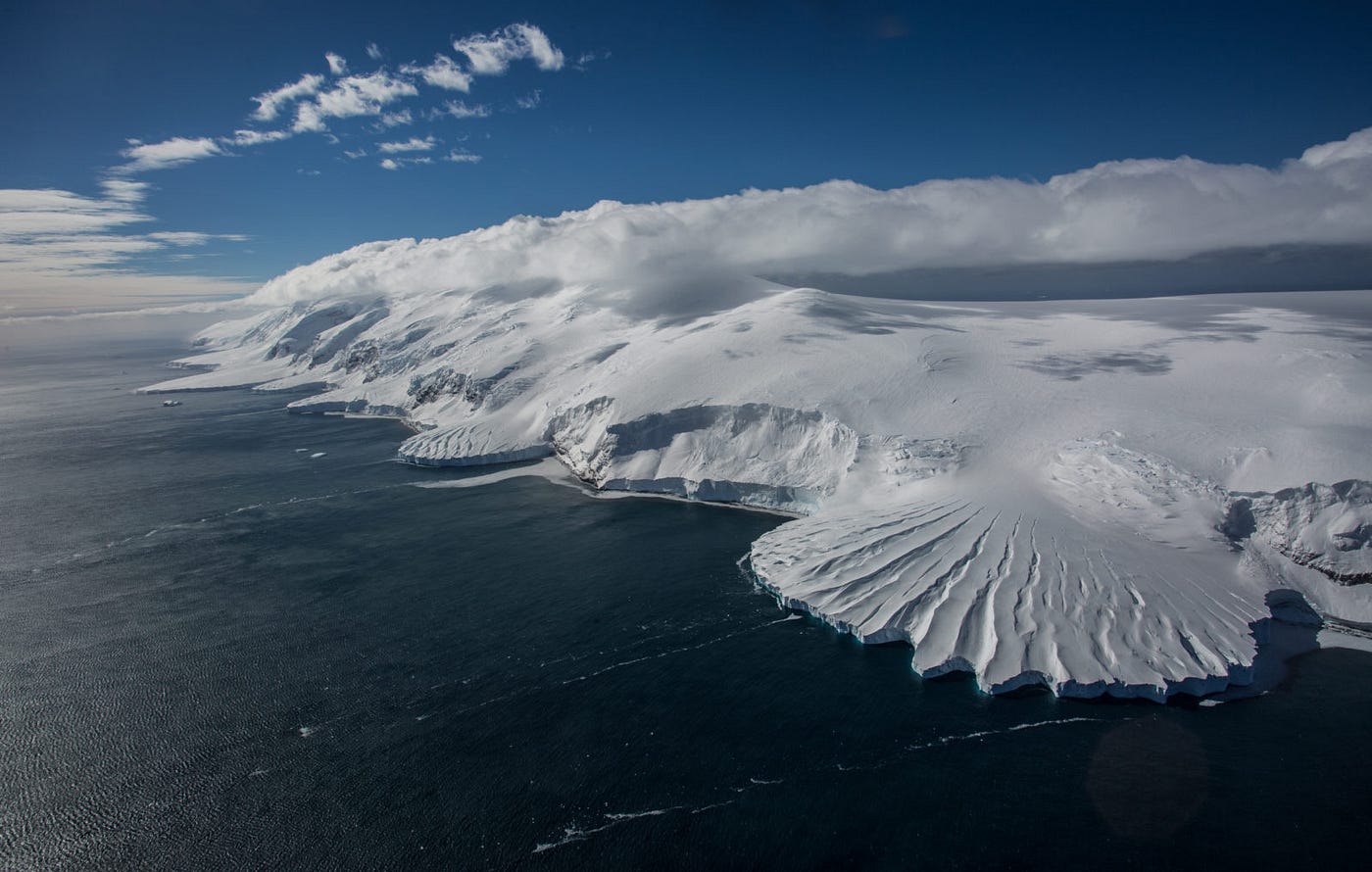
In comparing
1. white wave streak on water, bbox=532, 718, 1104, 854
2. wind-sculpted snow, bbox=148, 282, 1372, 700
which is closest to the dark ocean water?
white wave streak on water, bbox=532, 718, 1104, 854

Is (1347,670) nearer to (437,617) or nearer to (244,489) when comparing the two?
(437,617)

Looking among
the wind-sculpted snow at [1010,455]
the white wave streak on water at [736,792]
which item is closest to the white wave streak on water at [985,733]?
the white wave streak on water at [736,792]

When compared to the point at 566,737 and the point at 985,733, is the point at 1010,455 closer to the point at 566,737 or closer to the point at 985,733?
the point at 985,733

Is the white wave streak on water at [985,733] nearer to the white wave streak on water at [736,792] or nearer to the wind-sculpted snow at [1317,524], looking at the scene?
the white wave streak on water at [736,792]

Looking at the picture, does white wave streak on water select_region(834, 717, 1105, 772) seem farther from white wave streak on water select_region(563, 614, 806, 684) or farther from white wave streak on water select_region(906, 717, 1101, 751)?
white wave streak on water select_region(563, 614, 806, 684)

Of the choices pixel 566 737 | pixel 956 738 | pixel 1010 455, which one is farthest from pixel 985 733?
pixel 1010 455

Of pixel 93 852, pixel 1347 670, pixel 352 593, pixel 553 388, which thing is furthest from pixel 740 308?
pixel 93 852
